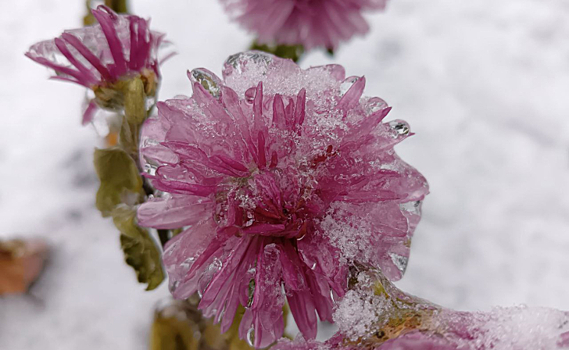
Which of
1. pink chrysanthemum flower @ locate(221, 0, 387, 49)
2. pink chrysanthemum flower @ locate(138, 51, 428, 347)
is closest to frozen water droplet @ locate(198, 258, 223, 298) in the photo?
pink chrysanthemum flower @ locate(138, 51, 428, 347)

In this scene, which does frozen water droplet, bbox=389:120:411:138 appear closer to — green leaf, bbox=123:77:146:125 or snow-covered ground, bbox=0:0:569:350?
green leaf, bbox=123:77:146:125

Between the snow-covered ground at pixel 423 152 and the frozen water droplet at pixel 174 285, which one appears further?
the snow-covered ground at pixel 423 152

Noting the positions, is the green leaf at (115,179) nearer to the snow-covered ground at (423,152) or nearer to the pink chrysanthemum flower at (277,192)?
the pink chrysanthemum flower at (277,192)

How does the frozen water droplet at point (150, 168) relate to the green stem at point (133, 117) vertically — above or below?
below

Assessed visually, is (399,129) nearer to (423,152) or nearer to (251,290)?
(251,290)

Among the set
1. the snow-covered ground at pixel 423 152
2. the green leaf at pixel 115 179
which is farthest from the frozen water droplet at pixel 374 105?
the snow-covered ground at pixel 423 152

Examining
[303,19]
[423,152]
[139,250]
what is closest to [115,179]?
[139,250]

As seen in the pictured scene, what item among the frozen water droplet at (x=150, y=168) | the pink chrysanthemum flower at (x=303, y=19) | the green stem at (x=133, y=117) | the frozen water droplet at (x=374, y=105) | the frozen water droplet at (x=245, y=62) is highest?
the pink chrysanthemum flower at (x=303, y=19)

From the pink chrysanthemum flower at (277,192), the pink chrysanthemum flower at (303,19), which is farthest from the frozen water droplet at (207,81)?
the pink chrysanthemum flower at (303,19)
